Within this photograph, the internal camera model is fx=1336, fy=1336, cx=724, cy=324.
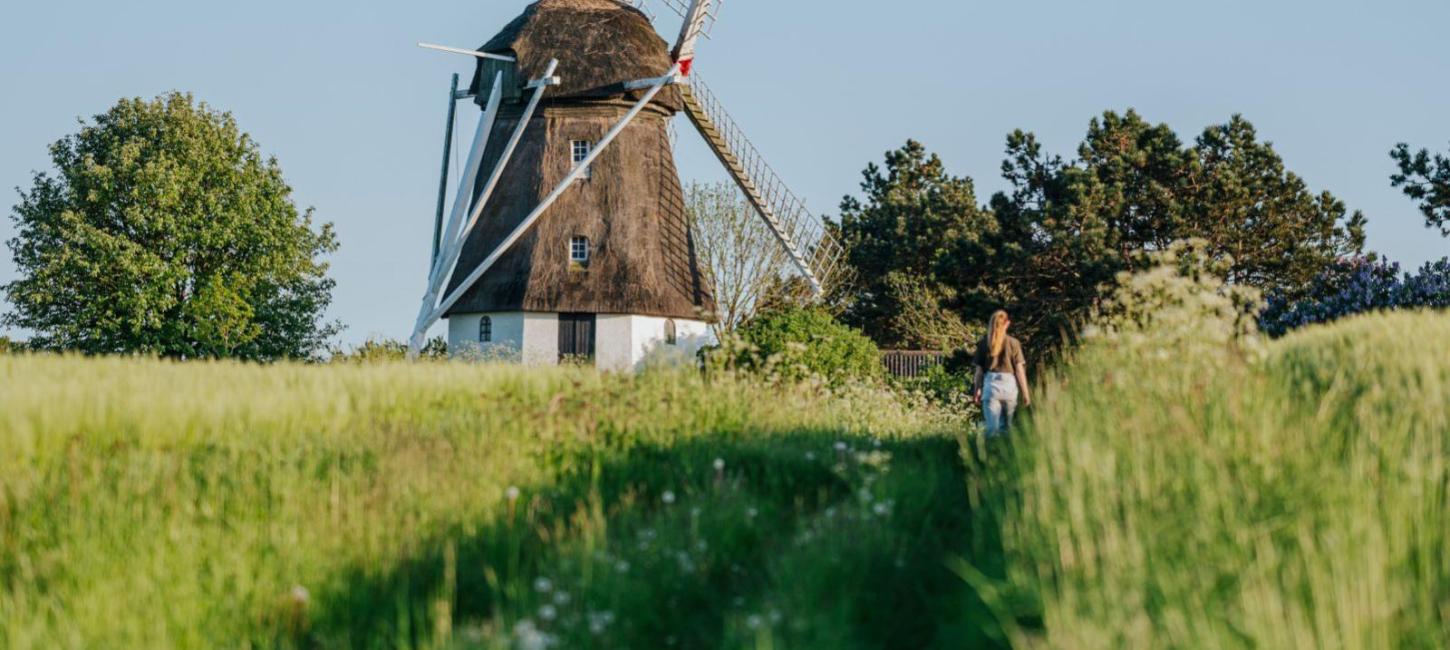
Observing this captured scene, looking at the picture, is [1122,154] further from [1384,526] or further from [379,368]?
[1384,526]

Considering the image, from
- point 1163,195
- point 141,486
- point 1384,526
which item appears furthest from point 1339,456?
point 1163,195

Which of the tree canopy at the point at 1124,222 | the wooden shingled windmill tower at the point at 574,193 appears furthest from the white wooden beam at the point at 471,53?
the tree canopy at the point at 1124,222

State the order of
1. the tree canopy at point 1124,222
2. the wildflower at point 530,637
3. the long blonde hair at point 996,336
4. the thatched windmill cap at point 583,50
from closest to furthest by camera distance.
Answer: the wildflower at point 530,637 → the long blonde hair at point 996,336 → the thatched windmill cap at point 583,50 → the tree canopy at point 1124,222

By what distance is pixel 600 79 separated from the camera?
31.6m

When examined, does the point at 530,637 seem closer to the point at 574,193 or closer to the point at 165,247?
the point at 574,193

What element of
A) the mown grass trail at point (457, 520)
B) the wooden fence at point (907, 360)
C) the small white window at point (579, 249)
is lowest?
the mown grass trail at point (457, 520)

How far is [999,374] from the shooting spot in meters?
14.5

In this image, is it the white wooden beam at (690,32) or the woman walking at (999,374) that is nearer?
the woman walking at (999,374)

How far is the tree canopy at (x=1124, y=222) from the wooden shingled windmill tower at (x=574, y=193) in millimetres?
10208

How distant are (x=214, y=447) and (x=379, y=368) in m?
3.60

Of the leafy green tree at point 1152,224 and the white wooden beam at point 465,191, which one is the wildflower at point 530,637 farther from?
the leafy green tree at point 1152,224

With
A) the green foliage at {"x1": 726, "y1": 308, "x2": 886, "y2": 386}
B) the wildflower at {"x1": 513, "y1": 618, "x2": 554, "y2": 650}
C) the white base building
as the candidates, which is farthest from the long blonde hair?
the white base building

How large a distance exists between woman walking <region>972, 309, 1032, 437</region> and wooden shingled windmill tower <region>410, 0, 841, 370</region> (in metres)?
17.8

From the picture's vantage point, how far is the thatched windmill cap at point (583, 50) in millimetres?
31672
